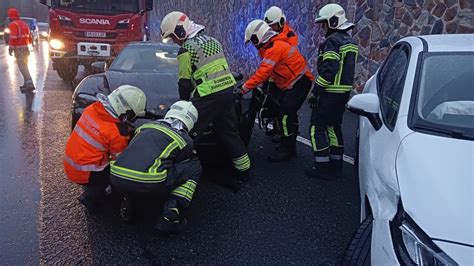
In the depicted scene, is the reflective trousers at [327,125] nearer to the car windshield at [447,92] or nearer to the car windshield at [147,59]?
the car windshield at [447,92]

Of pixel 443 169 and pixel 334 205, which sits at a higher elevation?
pixel 443 169

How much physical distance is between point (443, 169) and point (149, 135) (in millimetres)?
2028

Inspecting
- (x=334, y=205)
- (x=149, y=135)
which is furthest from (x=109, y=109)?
(x=334, y=205)

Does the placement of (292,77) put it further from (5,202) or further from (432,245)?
(432,245)

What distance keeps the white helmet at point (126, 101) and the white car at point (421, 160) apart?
1680 millimetres

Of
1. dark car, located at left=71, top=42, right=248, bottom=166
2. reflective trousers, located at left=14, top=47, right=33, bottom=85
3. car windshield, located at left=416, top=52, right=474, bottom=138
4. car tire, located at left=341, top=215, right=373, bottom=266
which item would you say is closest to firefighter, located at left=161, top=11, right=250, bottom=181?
dark car, located at left=71, top=42, right=248, bottom=166

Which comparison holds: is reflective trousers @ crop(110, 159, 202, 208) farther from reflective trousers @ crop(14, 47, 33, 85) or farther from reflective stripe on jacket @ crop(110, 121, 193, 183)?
reflective trousers @ crop(14, 47, 33, 85)

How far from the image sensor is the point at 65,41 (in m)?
11.4

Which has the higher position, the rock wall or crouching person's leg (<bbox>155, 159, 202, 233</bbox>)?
the rock wall

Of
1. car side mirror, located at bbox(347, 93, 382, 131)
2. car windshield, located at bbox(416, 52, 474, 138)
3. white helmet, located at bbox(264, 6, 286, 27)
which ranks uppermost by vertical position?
white helmet, located at bbox(264, 6, 286, 27)

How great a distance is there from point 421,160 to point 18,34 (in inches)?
415

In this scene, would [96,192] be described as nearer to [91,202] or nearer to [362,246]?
[91,202]

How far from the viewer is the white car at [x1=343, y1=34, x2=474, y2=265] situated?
1953 mm

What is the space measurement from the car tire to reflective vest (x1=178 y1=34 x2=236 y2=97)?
7.00 feet
